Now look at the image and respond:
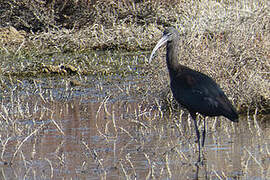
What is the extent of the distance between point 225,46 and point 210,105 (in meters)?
2.52

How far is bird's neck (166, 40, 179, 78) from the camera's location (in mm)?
7918

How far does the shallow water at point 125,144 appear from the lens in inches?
266

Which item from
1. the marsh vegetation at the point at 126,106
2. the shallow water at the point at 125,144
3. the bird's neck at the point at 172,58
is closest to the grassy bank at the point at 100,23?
the marsh vegetation at the point at 126,106

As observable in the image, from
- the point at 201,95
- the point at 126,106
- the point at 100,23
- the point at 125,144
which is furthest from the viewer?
the point at 100,23

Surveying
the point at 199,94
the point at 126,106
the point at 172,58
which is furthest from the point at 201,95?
the point at 126,106

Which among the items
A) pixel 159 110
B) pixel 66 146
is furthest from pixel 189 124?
pixel 66 146

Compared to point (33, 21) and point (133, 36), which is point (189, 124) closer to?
point (133, 36)

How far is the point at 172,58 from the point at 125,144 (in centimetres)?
114

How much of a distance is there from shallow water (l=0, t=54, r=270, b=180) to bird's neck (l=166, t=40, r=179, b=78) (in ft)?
2.19

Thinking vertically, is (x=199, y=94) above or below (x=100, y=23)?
below

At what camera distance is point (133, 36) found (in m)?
16.9

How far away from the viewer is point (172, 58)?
26.3 ft

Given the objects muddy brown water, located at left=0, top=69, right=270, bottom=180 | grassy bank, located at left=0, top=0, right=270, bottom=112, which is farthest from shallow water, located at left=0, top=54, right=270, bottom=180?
grassy bank, located at left=0, top=0, right=270, bottom=112

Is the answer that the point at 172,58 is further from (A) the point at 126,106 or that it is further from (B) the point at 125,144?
(A) the point at 126,106
